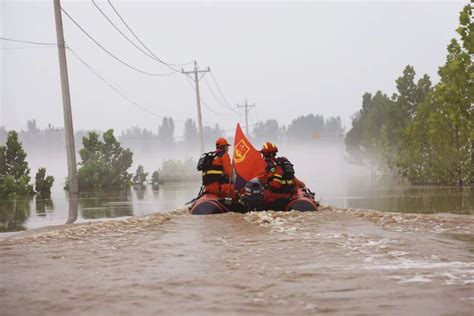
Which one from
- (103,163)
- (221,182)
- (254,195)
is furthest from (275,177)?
(103,163)

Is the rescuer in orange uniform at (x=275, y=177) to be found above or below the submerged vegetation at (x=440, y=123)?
below

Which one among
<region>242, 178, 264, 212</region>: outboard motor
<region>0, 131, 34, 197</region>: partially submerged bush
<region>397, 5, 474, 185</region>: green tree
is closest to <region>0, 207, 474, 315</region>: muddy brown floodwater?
<region>242, 178, 264, 212</region>: outboard motor

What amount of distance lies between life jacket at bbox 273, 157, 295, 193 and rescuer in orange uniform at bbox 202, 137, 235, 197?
1.19 meters

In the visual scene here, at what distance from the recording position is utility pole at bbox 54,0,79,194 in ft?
81.5

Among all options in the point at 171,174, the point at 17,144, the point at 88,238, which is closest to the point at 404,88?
the point at 171,174

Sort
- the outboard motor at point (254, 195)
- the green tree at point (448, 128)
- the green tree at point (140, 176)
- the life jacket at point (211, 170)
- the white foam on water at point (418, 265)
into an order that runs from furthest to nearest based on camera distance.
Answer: the green tree at point (140, 176), the green tree at point (448, 128), the life jacket at point (211, 170), the outboard motor at point (254, 195), the white foam on water at point (418, 265)

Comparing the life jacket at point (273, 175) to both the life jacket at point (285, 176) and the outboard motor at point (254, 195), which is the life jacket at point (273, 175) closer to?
the life jacket at point (285, 176)

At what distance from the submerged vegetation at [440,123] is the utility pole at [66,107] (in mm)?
15893

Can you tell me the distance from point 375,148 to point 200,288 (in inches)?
2615

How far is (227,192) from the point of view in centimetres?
1499

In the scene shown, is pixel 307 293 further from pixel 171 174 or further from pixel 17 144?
pixel 171 174

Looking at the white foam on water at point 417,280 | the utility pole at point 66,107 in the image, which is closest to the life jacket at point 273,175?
the white foam on water at point 417,280

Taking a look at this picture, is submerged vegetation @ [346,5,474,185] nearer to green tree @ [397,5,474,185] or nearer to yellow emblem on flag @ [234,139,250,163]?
green tree @ [397,5,474,185]

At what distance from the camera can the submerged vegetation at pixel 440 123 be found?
29141 mm
